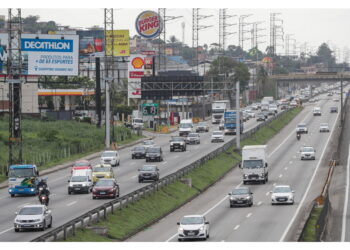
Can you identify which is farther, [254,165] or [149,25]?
[149,25]

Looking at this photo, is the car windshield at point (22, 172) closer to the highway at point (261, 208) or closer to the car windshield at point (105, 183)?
the car windshield at point (105, 183)

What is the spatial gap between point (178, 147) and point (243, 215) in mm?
49714

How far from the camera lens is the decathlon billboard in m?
99.2

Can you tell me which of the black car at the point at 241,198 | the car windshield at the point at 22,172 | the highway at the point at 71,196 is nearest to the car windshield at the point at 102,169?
the highway at the point at 71,196

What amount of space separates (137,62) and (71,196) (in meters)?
104

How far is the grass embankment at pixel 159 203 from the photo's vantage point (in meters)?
47.7

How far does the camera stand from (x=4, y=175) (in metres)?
78.2

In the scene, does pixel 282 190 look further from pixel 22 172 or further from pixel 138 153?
pixel 138 153

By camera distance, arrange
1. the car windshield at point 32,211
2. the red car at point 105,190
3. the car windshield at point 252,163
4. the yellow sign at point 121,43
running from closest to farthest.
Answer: the car windshield at point 32,211, the red car at point 105,190, the car windshield at point 252,163, the yellow sign at point 121,43

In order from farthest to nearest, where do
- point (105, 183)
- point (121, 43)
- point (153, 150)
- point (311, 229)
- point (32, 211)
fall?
point (121, 43)
point (153, 150)
point (105, 183)
point (311, 229)
point (32, 211)

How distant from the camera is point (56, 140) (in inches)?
4210

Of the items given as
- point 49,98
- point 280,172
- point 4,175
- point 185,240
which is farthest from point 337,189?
point 49,98

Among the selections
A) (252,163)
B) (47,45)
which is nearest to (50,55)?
(47,45)

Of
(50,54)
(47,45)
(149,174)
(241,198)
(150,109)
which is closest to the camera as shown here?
(241,198)
